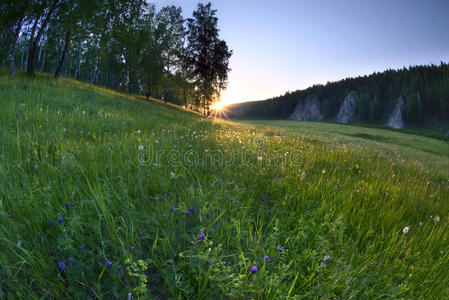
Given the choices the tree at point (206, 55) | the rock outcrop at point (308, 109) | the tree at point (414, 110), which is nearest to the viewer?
the tree at point (206, 55)

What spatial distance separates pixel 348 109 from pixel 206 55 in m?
76.6

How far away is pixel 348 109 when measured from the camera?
83.8 m

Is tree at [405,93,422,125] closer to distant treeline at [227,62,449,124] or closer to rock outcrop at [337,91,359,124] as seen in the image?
distant treeline at [227,62,449,124]

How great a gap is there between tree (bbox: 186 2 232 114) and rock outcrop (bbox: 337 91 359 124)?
70.3 metres

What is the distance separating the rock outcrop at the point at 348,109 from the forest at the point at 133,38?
7103 cm

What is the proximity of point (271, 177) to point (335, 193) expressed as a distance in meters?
0.84

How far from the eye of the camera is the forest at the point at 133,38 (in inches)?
540

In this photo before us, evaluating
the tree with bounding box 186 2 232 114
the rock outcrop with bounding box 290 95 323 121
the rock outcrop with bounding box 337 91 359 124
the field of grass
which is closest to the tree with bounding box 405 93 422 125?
the rock outcrop with bounding box 337 91 359 124

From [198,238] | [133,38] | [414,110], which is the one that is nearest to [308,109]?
[414,110]

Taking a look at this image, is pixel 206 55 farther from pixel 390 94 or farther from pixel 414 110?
pixel 390 94

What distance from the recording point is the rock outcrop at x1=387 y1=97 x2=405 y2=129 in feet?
207

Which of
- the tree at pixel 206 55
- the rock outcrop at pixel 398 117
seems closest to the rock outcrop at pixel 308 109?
the rock outcrop at pixel 398 117

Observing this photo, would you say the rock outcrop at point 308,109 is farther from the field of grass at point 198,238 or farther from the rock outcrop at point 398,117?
the field of grass at point 198,238

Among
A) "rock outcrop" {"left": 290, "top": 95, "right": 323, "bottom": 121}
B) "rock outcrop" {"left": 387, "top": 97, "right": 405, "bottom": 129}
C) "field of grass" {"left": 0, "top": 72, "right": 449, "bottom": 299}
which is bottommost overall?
"field of grass" {"left": 0, "top": 72, "right": 449, "bottom": 299}
